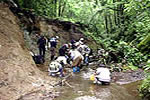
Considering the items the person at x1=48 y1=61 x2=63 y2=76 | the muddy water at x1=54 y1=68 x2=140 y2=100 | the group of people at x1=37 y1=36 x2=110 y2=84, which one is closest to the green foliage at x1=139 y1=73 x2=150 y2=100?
the muddy water at x1=54 y1=68 x2=140 y2=100

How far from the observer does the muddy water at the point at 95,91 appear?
9.20 meters

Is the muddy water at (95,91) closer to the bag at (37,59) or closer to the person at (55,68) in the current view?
the person at (55,68)

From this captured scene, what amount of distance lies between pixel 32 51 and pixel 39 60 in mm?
1231

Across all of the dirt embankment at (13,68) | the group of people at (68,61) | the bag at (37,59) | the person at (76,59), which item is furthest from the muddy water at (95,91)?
the bag at (37,59)

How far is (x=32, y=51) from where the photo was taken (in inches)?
618

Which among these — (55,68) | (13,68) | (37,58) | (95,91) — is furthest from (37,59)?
(95,91)

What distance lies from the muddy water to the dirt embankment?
1.28 meters

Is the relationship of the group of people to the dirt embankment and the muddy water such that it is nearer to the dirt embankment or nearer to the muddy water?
the muddy water

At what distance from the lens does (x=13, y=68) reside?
420 inches

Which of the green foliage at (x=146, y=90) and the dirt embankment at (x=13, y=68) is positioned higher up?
the dirt embankment at (x=13, y=68)

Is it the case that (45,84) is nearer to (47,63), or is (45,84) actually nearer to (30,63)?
(30,63)

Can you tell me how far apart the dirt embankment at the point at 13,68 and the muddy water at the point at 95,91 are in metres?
1.28

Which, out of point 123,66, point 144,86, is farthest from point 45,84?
point 123,66

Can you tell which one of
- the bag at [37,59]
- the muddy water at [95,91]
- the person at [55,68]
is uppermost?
the bag at [37,59]
